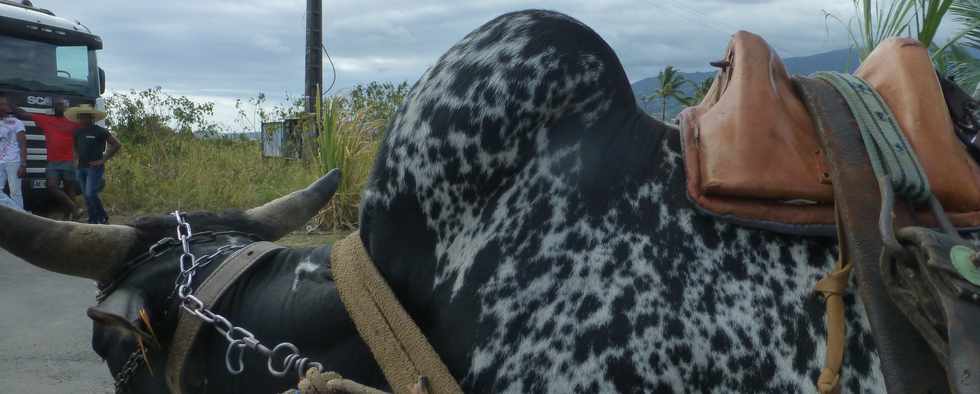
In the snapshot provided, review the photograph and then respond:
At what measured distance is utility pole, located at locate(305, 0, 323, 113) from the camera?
454 inches

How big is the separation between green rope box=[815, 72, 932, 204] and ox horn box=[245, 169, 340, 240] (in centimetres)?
141

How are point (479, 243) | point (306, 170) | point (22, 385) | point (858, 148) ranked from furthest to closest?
point (306, 170) < point (22, 385) < point (479, 243) < point (858, 148)

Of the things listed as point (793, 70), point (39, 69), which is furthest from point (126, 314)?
point (39, 69)

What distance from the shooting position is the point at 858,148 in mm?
1450

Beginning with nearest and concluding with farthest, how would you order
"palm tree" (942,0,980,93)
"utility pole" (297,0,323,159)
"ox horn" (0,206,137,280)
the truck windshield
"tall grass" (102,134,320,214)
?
"ox horn" (0,206,137,280) → "palm tree" (942,0,980,93) → "utility pole" (297,0,323,159) → "tall grass" (102,134,320,214) → the truck windshield

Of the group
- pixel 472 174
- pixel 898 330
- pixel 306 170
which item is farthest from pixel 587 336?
pixel 306 170

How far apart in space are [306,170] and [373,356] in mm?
9525

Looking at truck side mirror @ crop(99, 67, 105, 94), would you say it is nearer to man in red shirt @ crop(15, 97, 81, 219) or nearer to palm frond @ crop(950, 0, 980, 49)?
man in red shirt @ crop(15, 97, 81, 219)

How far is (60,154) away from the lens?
486 inches

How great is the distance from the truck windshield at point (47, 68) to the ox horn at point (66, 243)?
1242cm

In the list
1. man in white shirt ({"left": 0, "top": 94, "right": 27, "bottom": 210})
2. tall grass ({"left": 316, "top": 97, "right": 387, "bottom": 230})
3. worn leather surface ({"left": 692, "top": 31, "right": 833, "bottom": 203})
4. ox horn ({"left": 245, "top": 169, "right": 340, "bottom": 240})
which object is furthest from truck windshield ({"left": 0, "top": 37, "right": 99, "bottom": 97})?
worn leather surface ({"left": 692, "top": 31, "right": 833, "bottom": 203})

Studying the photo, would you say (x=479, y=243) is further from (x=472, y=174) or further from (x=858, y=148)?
(x=858, y=148)

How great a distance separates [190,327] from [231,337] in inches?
4.9

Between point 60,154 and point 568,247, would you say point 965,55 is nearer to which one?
point 568,247
